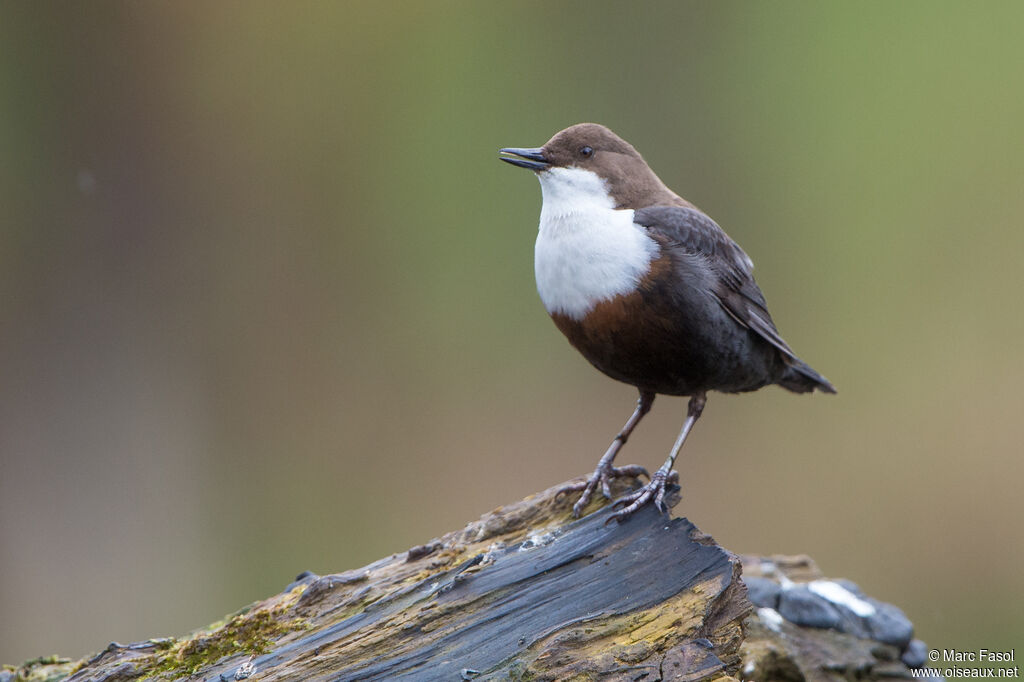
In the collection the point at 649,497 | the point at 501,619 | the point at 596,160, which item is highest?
the point at 596,160

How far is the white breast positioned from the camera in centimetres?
362

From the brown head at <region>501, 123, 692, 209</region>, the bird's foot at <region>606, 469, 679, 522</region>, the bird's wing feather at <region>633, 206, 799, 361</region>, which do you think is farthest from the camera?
the brown head at <region>501, 123, 692, 209</region>

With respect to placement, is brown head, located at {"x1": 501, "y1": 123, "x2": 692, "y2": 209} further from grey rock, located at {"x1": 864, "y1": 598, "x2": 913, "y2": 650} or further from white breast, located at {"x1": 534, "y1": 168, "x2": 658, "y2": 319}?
grey rock, located at {"x1": 864, "y1": 598, "x2": 913, "y2": 650}

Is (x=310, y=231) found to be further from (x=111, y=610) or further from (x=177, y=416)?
(x=111, y=610)

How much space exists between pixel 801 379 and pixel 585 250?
1320mm

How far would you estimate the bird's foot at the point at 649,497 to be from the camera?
3.44 m

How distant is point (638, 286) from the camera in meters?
3.60

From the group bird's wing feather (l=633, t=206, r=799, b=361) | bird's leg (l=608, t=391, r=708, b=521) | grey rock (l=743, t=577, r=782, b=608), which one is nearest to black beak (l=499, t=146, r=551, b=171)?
bird's wing feather (l=633, t=206, r=799, b=361)

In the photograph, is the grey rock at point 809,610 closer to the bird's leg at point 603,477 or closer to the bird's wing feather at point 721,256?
the bird's leg at point 603,477

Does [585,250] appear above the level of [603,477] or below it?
above

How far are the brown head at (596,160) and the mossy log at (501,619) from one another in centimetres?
122

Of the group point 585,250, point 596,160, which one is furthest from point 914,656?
point 596,160

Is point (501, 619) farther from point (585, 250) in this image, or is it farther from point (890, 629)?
point (890, 629)

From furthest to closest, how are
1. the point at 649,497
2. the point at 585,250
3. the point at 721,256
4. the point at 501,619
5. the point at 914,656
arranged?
the point at 914,656, the point at 721,256, the point at 585,250, the point at 649,497, the point at 501,619
